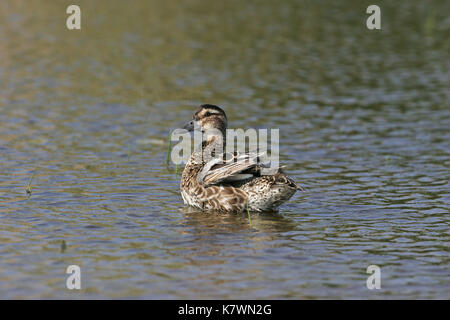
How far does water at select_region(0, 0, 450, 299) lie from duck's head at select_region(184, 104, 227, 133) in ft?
4.15

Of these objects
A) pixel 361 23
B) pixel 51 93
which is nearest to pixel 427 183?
pixel 51 93

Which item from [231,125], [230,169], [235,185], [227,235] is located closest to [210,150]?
[235,185]

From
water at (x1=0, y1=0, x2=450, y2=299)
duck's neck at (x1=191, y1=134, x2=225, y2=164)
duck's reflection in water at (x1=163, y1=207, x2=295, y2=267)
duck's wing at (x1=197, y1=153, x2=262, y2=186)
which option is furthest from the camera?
duck's neck at (x1=191, y1=134, x2=225, y2=164)

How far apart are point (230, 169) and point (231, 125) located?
6.10 m

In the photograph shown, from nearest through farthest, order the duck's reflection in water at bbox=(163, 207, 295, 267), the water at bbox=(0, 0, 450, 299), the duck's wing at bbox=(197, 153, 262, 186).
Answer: the water at bbox=(0, 0, 450, 299) < the duck's reflection in water at bbox=(163, 207, 295, 267) < the duck's wing at bbox=(197, 153, 262, 186)

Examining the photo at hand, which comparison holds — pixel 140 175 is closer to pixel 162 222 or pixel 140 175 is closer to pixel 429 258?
pixel 162 222

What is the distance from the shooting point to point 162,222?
10922mm

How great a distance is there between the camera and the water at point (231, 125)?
8.98 metres

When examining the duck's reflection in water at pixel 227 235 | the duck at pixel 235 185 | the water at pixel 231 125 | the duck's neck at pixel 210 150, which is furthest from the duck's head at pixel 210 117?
the duck's reflection in water at pixel 227 235

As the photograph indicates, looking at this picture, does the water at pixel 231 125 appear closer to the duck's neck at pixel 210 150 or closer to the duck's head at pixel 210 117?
A: the duck's neck at pixel 210 150

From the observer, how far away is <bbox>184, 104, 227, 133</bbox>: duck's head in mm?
12414

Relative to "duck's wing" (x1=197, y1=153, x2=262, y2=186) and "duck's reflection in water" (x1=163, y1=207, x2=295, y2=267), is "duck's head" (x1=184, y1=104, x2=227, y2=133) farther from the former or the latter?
"duck's reflection in water" (x1=163, y1=207, x2=295, y2=267)

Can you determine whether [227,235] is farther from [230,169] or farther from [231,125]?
[231,125]

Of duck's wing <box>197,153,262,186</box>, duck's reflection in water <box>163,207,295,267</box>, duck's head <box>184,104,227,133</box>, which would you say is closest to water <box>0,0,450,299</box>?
duck's reflection in water <box>163,207,295,267</box>
